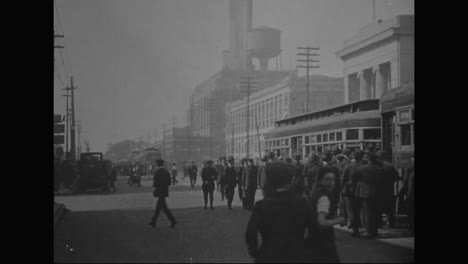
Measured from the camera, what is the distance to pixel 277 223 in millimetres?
4027

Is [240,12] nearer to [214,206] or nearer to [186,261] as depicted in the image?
[214,206]

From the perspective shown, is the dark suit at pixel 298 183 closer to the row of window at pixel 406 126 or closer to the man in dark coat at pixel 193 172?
the man in dark coat at pixel 193 172

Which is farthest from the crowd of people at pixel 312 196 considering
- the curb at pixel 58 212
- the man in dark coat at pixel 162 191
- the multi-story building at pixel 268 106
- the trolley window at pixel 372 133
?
the curb at pixel 58 212

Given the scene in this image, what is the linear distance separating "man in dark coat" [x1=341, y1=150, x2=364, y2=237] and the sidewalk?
21 cm

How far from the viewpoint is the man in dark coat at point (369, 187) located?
260 inches

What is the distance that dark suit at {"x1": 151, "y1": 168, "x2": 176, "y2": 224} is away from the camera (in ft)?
19.3

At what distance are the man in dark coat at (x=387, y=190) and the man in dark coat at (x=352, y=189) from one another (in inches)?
11.3

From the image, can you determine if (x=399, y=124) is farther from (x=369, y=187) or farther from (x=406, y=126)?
(x=369, y=187)

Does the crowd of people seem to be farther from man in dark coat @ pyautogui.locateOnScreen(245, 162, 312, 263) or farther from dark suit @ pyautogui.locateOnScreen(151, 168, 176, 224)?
dark suit @ pyautogui.locateOnScreen(151, 168, 176, 224)

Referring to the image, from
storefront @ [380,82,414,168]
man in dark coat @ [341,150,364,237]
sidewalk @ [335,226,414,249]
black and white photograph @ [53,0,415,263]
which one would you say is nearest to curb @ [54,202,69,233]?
black and white photograph @ [53,0,415,263]

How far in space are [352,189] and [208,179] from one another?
194 centimetres

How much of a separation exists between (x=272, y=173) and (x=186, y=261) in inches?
64.7
